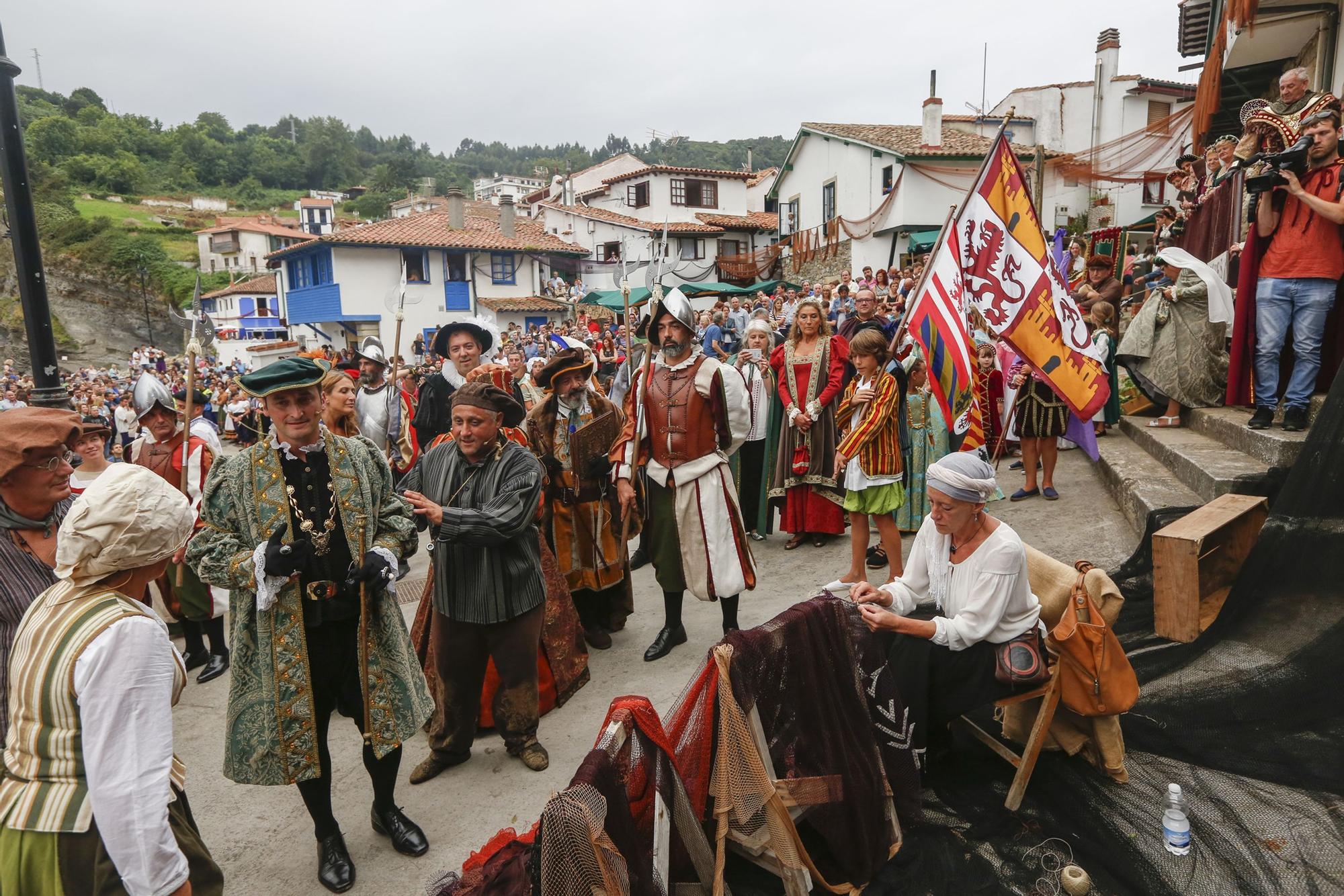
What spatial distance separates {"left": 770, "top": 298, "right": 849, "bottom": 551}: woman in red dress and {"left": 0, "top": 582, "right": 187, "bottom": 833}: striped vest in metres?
5.01

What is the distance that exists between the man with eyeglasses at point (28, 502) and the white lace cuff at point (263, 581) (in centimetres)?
53

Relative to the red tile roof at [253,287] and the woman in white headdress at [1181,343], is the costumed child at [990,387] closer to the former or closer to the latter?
the woman in white headdress at [1181,343]

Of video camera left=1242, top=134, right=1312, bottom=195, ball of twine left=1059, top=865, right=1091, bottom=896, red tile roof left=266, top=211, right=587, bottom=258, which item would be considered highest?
red tile roof left=266, top=211, right=587, bottom=258

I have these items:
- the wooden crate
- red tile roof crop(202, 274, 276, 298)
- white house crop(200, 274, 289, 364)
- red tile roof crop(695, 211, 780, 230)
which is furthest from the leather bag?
red tile roof crop(202, 274, 276, 298)

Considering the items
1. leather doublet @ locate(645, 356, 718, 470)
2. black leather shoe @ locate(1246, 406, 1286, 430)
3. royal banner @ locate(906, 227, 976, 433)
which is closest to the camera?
royal banner @ locate(906, 227, 976, 433)

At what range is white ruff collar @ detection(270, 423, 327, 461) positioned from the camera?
272 cm

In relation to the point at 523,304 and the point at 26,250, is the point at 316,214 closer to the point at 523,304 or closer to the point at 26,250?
the point at 523,304

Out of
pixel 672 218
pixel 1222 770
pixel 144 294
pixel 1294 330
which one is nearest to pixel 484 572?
pixel 1222 770

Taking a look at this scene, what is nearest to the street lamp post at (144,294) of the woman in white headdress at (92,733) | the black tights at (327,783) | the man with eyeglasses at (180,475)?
the man with eyeglasses at (180,475)

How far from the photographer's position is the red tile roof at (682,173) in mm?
36406

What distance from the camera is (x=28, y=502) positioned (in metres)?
2.26

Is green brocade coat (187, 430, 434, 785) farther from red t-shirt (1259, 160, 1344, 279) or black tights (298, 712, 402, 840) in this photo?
red t-shirt (1259, 160, 1344, 279)

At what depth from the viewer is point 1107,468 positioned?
682 centimetres

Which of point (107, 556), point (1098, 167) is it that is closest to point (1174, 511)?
point (107, 556)
